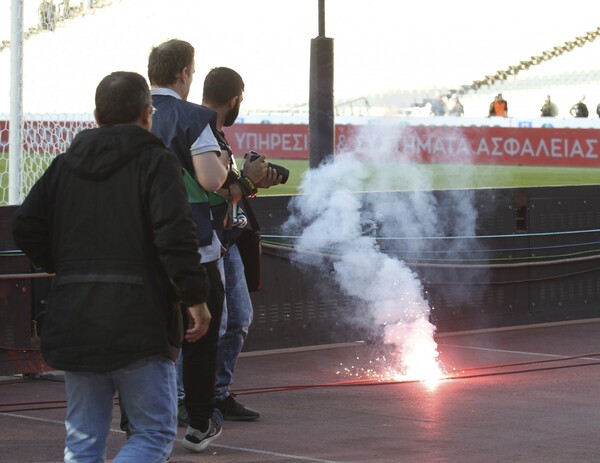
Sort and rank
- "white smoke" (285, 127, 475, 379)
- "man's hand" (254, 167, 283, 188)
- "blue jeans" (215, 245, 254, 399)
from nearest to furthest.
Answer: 1. "man's hand" (254, 167, 283, 188)
2. "blue jeans" (215, 245, 254, 399)
3. "white smoke" (285, 127, 475, 379)

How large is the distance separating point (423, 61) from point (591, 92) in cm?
722

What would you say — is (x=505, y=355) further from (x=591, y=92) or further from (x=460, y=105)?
(x=591, y=92)

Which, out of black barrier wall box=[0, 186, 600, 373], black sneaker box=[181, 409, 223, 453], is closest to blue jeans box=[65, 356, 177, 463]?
black sneaker box=[181, 409, 223, 453]

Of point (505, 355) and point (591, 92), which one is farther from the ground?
point (591, 92)

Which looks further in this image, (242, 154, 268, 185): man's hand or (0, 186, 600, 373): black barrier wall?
(0, 186, 600, 373): black barrier wall

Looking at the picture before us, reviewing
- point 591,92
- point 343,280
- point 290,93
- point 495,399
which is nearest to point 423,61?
point 290,93

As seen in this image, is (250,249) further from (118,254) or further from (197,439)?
(118,254)

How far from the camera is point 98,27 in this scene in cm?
1565

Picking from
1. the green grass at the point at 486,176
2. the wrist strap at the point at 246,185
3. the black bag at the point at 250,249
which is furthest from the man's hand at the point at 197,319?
the green grass at the point at 486,176

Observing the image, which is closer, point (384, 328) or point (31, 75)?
point (384, 328)

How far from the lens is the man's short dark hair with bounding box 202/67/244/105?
21.7ft

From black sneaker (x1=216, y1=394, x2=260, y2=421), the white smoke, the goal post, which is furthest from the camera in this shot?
the goal post

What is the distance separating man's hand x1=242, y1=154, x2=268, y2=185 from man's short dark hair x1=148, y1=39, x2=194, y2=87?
65cm

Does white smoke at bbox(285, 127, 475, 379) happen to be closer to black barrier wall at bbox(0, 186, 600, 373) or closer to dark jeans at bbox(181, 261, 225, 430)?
black barrier wall at bbox(0, 186, 600, 373)
